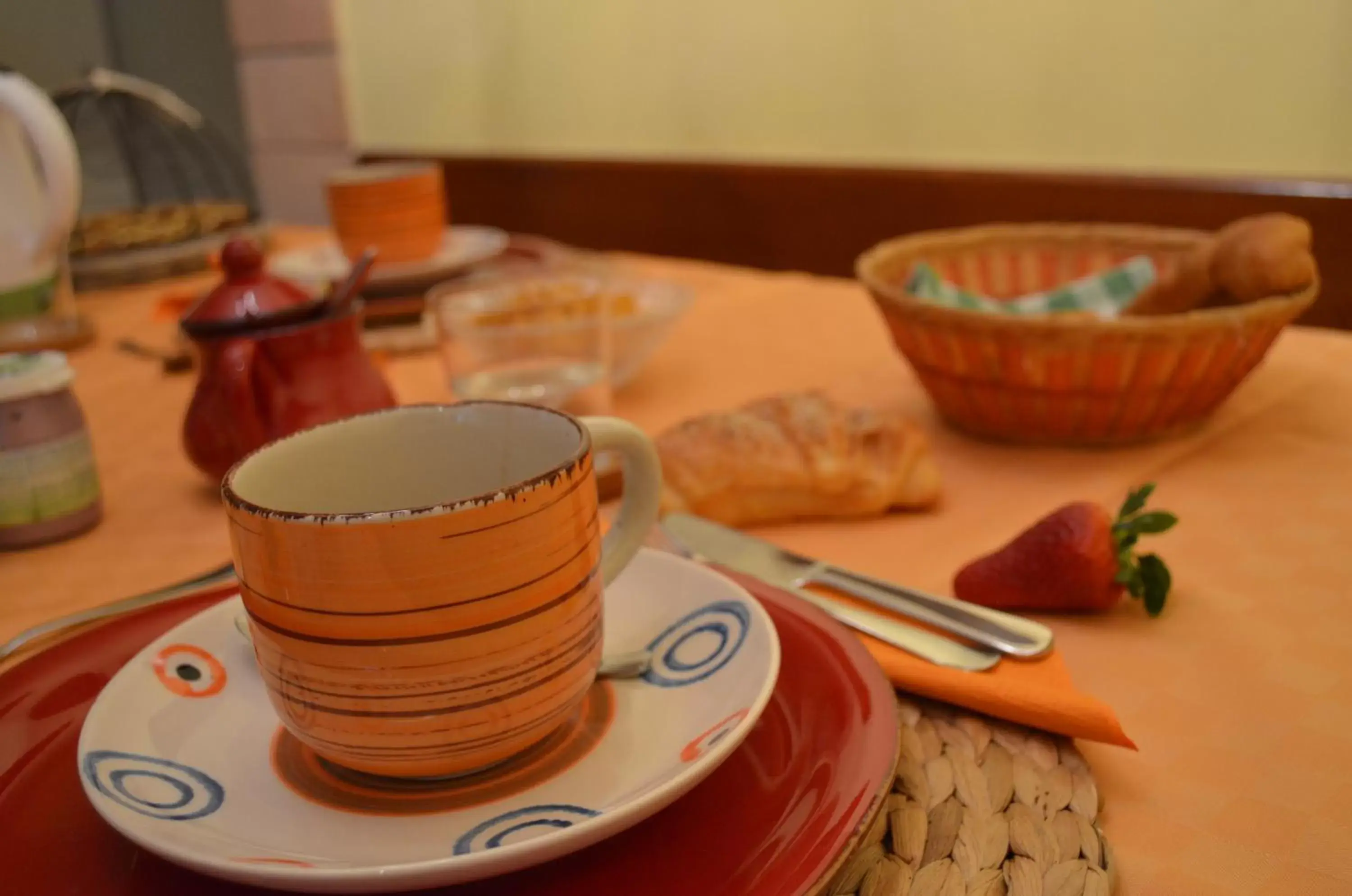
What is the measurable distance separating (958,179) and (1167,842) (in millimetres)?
1396

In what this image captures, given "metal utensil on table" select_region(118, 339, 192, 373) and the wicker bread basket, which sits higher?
the wicker bread basket

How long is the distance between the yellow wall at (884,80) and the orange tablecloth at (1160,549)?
1.65ft

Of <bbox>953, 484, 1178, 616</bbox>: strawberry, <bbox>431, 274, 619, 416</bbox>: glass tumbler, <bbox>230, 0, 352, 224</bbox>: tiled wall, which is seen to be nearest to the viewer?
<bbox>953, 484, 1178, 616</bbox>: strawberry

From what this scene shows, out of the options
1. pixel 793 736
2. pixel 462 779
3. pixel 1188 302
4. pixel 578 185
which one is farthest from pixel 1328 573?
pixel 578 185

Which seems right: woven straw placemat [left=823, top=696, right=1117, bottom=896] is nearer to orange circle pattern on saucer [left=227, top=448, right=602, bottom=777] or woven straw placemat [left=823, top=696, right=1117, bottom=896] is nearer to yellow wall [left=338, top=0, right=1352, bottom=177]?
orange circle pattern on saucer [left=227, top=448, right=602, bottom=777]

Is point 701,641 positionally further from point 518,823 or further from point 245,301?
point 245,301

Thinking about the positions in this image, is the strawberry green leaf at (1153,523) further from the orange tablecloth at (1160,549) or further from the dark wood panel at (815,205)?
the dark wood panel at (815,205)

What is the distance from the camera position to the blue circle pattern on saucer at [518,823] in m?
0.38

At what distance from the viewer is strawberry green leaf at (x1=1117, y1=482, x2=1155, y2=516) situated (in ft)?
1.94

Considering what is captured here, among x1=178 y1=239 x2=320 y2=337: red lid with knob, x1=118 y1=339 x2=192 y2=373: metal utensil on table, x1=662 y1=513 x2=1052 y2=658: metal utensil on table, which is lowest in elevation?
x1=118 y1=339 x2=192 y2=373: metal utensil on table

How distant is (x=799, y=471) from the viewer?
0.73m

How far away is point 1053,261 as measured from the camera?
3.40 ft

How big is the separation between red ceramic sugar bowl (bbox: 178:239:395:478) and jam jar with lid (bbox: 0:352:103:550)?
7cm

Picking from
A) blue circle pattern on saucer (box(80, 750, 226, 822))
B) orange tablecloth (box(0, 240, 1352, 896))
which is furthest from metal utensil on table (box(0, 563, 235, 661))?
blue circle pattern on saucer (box(80, 750, 226, 822))
